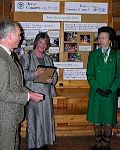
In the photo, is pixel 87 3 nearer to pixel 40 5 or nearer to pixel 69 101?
pixel 40 5

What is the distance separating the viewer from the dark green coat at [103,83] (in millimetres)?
3400

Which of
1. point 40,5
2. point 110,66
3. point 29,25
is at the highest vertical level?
point 40,5

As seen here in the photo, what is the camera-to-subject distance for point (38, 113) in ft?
11.1

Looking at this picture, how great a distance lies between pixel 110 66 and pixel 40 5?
56.1 inches

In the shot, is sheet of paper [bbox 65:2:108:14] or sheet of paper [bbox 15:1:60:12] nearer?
sheet of paper [bbox 15:1:60:12]

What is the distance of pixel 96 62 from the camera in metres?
3.45

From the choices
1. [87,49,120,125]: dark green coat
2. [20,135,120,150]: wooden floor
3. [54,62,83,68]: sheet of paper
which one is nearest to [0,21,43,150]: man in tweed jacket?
[87,49,120,125]: dark green coat

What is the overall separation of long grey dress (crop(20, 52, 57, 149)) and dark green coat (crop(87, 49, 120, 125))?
1.54 feet

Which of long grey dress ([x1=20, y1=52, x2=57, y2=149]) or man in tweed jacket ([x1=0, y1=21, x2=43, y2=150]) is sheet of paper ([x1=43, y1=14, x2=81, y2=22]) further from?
man in tweed jacket ([x1=0, y1=21, x2=43, y2=150])

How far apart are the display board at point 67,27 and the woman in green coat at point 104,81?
0.81 m

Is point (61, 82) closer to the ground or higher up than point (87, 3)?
closer to the ground

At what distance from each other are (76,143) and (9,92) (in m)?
1.97

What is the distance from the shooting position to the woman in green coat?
11.1ft

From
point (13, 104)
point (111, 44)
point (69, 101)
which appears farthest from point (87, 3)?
point (13, 104)
